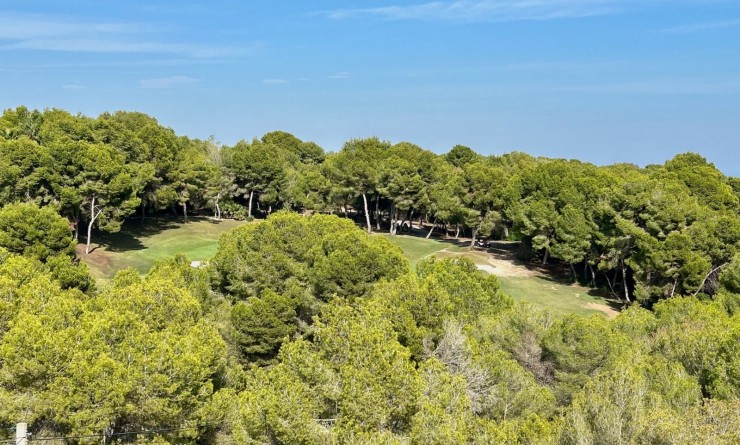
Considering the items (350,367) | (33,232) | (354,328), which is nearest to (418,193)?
(33,232)

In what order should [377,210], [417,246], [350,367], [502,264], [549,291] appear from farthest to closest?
[377,210] → [417,246] → [502,264] → [549,291] → [350,367]

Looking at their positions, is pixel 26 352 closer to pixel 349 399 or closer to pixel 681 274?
pixel 349 399

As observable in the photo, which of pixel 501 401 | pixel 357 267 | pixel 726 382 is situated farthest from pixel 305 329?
pixel 726 382

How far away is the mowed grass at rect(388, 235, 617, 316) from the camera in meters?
39.6

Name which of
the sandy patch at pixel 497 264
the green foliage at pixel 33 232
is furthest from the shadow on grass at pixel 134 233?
the sandy patch at pixel 497 264

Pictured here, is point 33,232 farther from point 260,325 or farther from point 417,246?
point 417,246

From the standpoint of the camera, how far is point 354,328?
1403cm

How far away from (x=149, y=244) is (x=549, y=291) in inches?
1404

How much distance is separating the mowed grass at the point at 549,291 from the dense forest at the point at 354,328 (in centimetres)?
261

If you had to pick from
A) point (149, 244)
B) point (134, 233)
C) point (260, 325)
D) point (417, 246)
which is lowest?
point (260, 325)

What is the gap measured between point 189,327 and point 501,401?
1001 centimetres

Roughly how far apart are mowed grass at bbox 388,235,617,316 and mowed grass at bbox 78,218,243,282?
2050 centimetres

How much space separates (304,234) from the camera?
1133 inches

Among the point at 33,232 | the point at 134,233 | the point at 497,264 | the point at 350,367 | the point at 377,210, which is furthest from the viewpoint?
the point at 377,210
